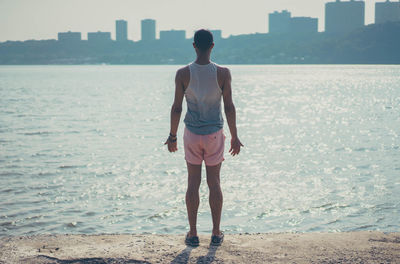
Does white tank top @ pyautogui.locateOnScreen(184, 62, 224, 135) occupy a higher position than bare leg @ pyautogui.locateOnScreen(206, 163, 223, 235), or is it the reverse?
white tank top @ pyautogui.locateOnScreen(184, 62, 224, 135)

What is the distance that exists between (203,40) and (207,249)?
2.08 m

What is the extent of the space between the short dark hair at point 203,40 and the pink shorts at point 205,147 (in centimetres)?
83

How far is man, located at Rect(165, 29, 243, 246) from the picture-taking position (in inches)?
181

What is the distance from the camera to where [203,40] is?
4.62 m

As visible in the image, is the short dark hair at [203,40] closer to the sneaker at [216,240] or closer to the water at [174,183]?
the sneaker at [216,240]

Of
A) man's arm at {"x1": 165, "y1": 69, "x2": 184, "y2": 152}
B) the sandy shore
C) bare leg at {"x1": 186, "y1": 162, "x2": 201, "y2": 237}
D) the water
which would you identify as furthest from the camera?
the water

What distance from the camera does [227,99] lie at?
472cm

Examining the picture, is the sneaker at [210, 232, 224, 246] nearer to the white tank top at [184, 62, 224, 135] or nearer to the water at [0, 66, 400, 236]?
the white tank top at [184, 62, 224, 135]

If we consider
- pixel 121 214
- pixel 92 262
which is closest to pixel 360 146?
pixel 121 214

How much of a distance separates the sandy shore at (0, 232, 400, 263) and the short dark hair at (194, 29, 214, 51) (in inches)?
79.1

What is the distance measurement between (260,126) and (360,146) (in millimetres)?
8604

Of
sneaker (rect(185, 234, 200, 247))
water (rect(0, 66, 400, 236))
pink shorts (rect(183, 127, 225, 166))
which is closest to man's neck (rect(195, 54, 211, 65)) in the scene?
pink shorts (rect(183, 127, 225, 166))

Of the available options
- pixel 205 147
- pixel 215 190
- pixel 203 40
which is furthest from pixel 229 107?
pixel 215 190

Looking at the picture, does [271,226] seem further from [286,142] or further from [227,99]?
[286,142]
